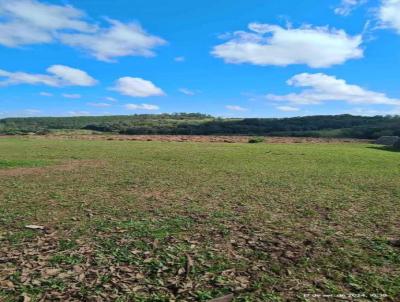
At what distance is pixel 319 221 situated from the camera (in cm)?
769

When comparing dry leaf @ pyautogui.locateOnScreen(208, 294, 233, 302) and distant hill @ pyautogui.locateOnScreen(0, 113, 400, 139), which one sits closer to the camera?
dry leaf @ pyautogui.locateOnScreen(208, 294, 233, 302)

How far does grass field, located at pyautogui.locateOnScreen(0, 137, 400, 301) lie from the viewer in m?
4.55

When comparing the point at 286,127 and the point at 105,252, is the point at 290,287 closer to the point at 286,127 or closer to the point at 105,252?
the point at 105,252

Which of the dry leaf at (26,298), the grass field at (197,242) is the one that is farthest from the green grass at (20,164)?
the dry leaf at (26,298)

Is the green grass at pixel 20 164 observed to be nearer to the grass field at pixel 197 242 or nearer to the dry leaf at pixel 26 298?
the grass field at pixel 197 242

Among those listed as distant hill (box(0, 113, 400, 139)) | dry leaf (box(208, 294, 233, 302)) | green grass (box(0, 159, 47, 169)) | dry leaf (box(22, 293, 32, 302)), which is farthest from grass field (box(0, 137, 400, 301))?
distant hill (box(0, 113, 400, 139))

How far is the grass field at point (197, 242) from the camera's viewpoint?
4.55 metres

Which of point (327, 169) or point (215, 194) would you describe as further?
point (327, 169)

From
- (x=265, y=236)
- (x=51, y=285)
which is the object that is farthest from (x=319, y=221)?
(x=51, y=285)

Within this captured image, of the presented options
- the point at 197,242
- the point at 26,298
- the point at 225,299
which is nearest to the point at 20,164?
the point at 197,242

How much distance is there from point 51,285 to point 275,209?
5.57m

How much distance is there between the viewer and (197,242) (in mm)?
6238

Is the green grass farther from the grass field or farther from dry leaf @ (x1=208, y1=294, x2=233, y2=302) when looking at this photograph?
dry leaf @ (x1=208, y1=294, x2=233, y2=302)

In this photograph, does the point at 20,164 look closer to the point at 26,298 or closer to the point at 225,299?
the point at 26,298
